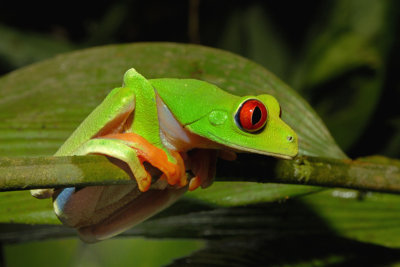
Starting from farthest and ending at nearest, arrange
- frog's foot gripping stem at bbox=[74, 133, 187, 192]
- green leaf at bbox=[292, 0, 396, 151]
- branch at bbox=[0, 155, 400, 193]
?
green leaf at bbox=[292, 0, 396, 151] < frog's foot gripping stem at bbox=[74, 133, 187, 192] < branch at bbox=[0, 155, 400, 193]

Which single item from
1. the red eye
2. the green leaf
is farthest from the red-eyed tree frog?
the green leaf

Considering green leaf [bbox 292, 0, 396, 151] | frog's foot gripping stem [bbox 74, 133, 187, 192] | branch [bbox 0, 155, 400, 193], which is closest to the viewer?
branch [bbox 0, 155, 400, 193]

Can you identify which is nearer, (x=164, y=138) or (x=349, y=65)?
(x=164, y=138)

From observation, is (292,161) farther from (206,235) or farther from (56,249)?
(56,249)

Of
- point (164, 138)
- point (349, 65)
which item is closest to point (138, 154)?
point (164, 138)

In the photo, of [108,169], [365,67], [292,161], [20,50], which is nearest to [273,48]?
[365,67]

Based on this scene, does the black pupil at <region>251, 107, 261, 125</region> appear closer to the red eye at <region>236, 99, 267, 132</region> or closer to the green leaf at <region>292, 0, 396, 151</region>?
the red eye at <region>236, 99, 267, 132</region>

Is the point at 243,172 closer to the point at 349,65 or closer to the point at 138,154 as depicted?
the point at 138,154
